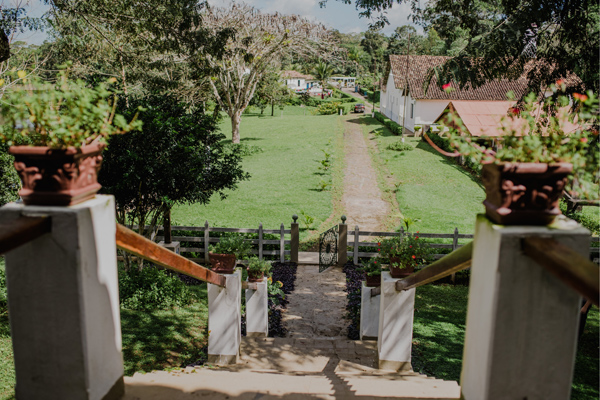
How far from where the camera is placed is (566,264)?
1532mm

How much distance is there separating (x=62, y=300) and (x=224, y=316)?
4.02 metres

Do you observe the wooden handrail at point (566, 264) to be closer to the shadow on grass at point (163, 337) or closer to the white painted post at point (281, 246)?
the shadow on grass at point (163, 337)

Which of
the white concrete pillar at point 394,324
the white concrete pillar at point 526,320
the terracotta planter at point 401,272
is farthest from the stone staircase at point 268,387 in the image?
the white concrete pillar at point 526,320

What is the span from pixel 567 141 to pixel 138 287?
29.2 ft

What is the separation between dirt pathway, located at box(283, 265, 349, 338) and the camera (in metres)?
8.66

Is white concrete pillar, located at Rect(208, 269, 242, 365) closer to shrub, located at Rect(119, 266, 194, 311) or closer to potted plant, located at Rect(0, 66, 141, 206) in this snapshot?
shrub, located at Rect(119, 266, 194, 311)

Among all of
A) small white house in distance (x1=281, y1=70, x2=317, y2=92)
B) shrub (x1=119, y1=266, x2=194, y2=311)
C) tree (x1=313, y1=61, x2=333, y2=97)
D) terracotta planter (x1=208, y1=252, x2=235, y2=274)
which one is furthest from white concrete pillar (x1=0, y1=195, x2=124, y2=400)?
small white house in distance (x1=281, y1=70, x2=317, y2=92)

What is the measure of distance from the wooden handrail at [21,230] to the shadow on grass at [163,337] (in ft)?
15.4

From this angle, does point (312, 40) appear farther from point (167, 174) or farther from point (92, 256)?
point (92, 256)

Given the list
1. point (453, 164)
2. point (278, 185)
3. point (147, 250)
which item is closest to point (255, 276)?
point (147, 250)

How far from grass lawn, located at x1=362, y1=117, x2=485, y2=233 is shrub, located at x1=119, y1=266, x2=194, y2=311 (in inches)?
348

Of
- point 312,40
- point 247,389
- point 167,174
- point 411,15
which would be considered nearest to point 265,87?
point 312,40

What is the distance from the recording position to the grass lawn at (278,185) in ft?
55.3

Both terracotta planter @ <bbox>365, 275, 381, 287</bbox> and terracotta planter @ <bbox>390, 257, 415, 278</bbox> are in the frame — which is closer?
terracotta planter @ <bbox>390, 257, 415, 278</bbox>
